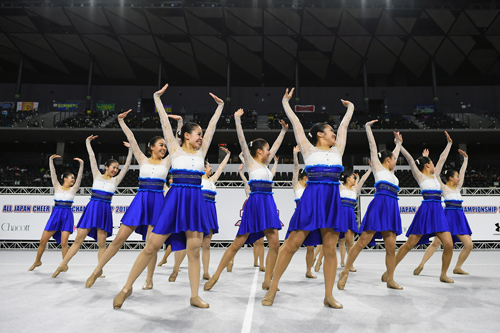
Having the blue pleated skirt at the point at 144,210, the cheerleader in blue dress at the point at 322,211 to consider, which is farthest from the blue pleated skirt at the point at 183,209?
the blue pleated skirt at the point at 144,210

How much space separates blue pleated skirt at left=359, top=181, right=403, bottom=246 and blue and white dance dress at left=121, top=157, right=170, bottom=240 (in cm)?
265

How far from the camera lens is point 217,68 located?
24.0m

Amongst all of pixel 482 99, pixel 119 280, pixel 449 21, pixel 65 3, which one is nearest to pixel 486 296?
pixel 119 280

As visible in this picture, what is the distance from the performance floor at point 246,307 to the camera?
254cm

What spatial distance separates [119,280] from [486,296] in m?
4.45

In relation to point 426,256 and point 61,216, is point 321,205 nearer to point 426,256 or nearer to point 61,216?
point 426,256

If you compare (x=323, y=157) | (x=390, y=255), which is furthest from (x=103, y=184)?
(x=390, y=255)

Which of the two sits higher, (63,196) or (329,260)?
(63,196)

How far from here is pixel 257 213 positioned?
4230 millimetres

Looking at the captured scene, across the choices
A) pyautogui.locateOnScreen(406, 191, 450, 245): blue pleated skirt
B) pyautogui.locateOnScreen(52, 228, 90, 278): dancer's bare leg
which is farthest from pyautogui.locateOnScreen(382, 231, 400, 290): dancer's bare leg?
pyautogui.locateOnScreen(52, 228, 90, 278): dancer's bare leg

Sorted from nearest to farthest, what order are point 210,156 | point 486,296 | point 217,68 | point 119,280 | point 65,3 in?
point 486,296, point 119,280, point 65,3, point 210,156, point 217,68

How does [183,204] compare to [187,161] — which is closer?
[183,204]

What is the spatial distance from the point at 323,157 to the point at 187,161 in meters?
1.27

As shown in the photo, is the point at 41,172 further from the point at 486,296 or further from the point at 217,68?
the point at 486,296
